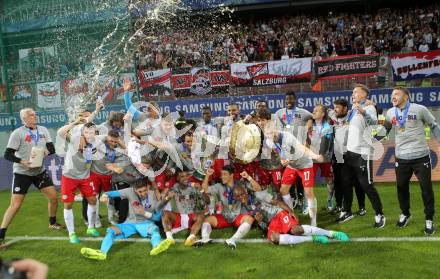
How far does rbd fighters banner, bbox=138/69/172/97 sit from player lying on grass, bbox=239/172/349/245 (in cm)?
897

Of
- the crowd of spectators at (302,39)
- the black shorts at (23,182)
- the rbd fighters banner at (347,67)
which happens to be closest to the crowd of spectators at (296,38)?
the crowd of spectators at (302,39)

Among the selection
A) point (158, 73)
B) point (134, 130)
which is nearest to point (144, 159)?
point (134, 130)

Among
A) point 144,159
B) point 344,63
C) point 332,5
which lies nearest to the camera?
point 144,159

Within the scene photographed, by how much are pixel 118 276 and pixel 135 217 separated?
148cm

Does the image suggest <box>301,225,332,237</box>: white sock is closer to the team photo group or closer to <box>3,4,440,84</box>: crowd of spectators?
the team photo group

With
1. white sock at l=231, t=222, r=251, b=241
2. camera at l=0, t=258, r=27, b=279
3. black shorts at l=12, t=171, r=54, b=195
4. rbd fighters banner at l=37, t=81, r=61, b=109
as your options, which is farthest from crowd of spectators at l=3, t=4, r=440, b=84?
camera at l=0, t=258, r=27, b=279

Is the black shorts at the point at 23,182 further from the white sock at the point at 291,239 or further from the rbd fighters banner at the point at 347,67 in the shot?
the rbd fighters banner at the point at 347,67

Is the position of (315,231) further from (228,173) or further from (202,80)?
(202,80)

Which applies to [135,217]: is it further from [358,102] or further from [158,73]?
[158,73]

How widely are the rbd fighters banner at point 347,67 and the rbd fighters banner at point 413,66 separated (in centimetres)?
62

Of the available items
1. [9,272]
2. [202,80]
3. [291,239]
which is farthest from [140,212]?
[202,80]

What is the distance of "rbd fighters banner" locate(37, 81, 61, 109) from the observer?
12.5 metres

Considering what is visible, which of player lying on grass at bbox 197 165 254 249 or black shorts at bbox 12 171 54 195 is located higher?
black shorts at bbox 12 171 54 195

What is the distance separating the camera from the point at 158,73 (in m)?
14.8
